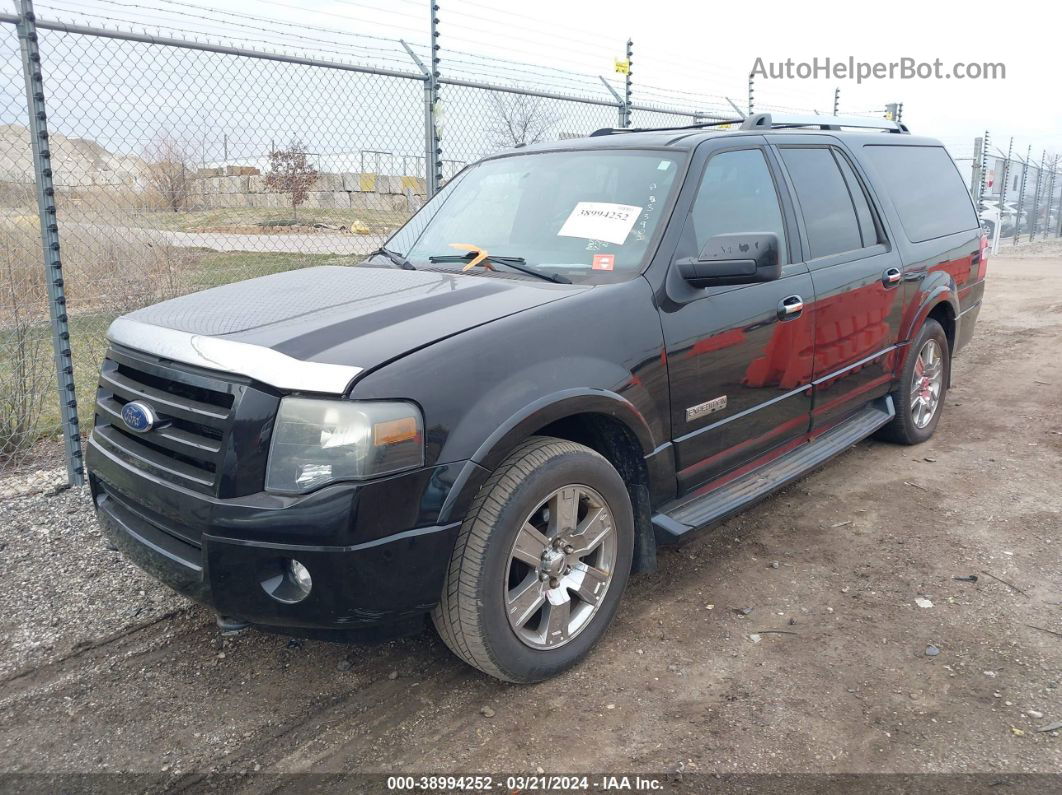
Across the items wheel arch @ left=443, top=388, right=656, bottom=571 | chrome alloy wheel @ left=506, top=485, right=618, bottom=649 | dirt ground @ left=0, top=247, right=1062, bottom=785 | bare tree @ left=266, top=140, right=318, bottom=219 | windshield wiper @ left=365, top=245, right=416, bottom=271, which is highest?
bare tree @ left=266, top=140, right=318, bottom=219

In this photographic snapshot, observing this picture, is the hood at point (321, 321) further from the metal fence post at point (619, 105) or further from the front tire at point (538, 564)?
the metal fence post at point (619, 105)

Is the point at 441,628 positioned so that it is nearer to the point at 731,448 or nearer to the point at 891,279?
the point at 731,448

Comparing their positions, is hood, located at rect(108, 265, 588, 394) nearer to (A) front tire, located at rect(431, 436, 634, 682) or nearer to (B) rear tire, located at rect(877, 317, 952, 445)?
(A) front tire, located at rect(431, 436, 634, 682)

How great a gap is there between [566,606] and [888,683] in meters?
1.17

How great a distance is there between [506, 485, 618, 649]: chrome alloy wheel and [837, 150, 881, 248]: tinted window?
8.57 ft

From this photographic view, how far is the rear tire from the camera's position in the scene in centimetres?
520

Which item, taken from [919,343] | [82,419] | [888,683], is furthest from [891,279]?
[82,419]

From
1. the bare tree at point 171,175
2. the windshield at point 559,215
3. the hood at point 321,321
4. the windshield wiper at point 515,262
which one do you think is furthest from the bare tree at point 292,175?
the hood at point 321,321

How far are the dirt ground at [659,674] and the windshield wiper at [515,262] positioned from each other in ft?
4.65

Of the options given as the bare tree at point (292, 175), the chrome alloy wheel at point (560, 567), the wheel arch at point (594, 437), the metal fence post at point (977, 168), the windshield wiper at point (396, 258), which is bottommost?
the chrome alloy wheel at point (560, 567)

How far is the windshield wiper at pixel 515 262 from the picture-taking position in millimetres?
3346

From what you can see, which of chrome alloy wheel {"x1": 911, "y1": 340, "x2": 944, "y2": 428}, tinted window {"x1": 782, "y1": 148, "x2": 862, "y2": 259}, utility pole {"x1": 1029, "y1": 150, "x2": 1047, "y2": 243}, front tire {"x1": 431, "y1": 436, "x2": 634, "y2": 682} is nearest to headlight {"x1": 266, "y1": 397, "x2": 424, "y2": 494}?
front tire {"x1": 431, "y1": 436, "x2": 634, "y2": 682}

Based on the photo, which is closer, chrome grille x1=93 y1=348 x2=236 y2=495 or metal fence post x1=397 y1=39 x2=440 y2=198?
chrome grille x1=93 y1=348 x2=236 y2=495

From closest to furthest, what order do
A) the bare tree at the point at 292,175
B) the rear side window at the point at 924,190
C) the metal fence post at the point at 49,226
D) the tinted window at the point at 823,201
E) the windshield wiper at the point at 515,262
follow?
1. the windshield wiper at the point at 515,262
2. the tinted window at the point at 823,201
3. the metal fence post at the point at 49,226
4. the rear side window at the point at 924,190
5. the bare tree at the point at 292,175
